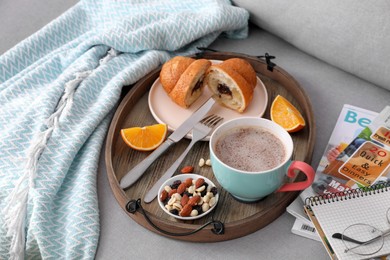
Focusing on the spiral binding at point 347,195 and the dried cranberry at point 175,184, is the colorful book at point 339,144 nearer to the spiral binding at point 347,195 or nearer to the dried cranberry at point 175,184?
the spiral binding at point 347,195

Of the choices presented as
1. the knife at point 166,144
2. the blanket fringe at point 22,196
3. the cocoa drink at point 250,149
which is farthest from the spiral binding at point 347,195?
the blanket fringe at point 22,196

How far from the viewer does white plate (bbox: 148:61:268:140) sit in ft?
3.68

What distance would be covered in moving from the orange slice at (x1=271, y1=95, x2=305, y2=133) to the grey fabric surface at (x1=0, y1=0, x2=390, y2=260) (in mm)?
69

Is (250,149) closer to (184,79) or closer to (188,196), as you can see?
(188,196)

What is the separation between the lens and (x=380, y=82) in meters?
1.18

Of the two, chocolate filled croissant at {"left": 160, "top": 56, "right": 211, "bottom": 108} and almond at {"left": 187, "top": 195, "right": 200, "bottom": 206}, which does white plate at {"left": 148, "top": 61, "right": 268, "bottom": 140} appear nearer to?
chocolate filled croissant at {"left": 160, "top": 56, "right": 211, "bottom": 108}

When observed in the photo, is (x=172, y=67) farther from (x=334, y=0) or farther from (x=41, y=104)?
(x=334, y=0)

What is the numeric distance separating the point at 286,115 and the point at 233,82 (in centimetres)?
15

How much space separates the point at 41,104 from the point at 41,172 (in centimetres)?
22

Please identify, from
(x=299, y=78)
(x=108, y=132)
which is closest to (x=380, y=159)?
(x=299, y=78)

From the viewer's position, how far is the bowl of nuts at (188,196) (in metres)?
0.88

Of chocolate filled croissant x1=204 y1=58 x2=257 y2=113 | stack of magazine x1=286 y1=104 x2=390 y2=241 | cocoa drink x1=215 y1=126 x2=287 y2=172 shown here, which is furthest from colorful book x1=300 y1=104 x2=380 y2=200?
chocolate filled croissant x1=204 y1=58 x2=257 y2=113

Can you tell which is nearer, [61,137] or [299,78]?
[61,137]

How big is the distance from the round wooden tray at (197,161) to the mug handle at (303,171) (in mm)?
37
